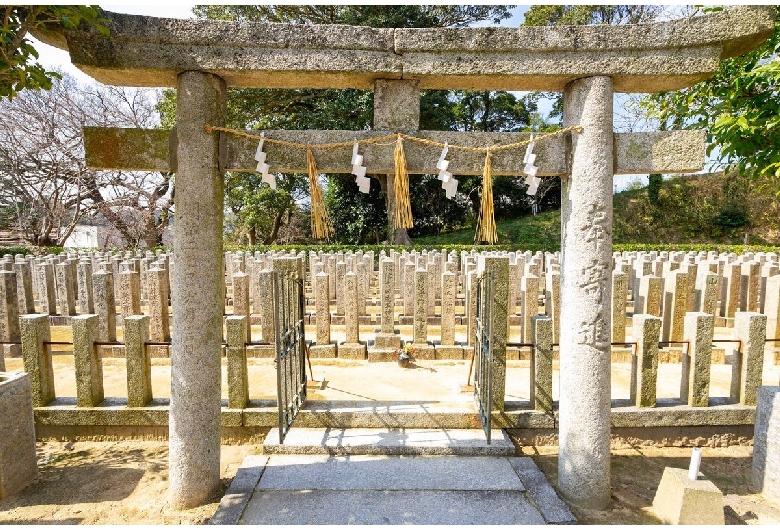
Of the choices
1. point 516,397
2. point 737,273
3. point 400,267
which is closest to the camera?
point 516,397

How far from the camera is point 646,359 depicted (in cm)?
423

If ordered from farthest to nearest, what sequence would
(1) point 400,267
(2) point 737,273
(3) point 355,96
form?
1. (3) point 355,96
2. (1) point 400,267
3. (2) point 737,273

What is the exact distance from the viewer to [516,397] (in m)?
5.20

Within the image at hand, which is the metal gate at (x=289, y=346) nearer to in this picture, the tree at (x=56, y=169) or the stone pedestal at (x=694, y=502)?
the stone pedestal at (x=694, y=502)

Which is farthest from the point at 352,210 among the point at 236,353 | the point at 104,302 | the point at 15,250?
the point at 236,353

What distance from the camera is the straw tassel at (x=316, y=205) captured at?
3.23 m

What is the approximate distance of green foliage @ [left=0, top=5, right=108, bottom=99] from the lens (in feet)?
8.93

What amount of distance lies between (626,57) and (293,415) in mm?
4074

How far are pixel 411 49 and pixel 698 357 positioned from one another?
388cm

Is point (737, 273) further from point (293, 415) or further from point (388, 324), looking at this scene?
point (293, 415)

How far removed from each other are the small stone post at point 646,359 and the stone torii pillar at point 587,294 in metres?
1.16

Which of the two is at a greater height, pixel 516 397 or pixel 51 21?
pixel 51 21

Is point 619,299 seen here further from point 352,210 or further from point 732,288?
point 352,210

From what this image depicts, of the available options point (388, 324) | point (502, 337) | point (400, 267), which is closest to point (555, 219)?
point (400, 267)
